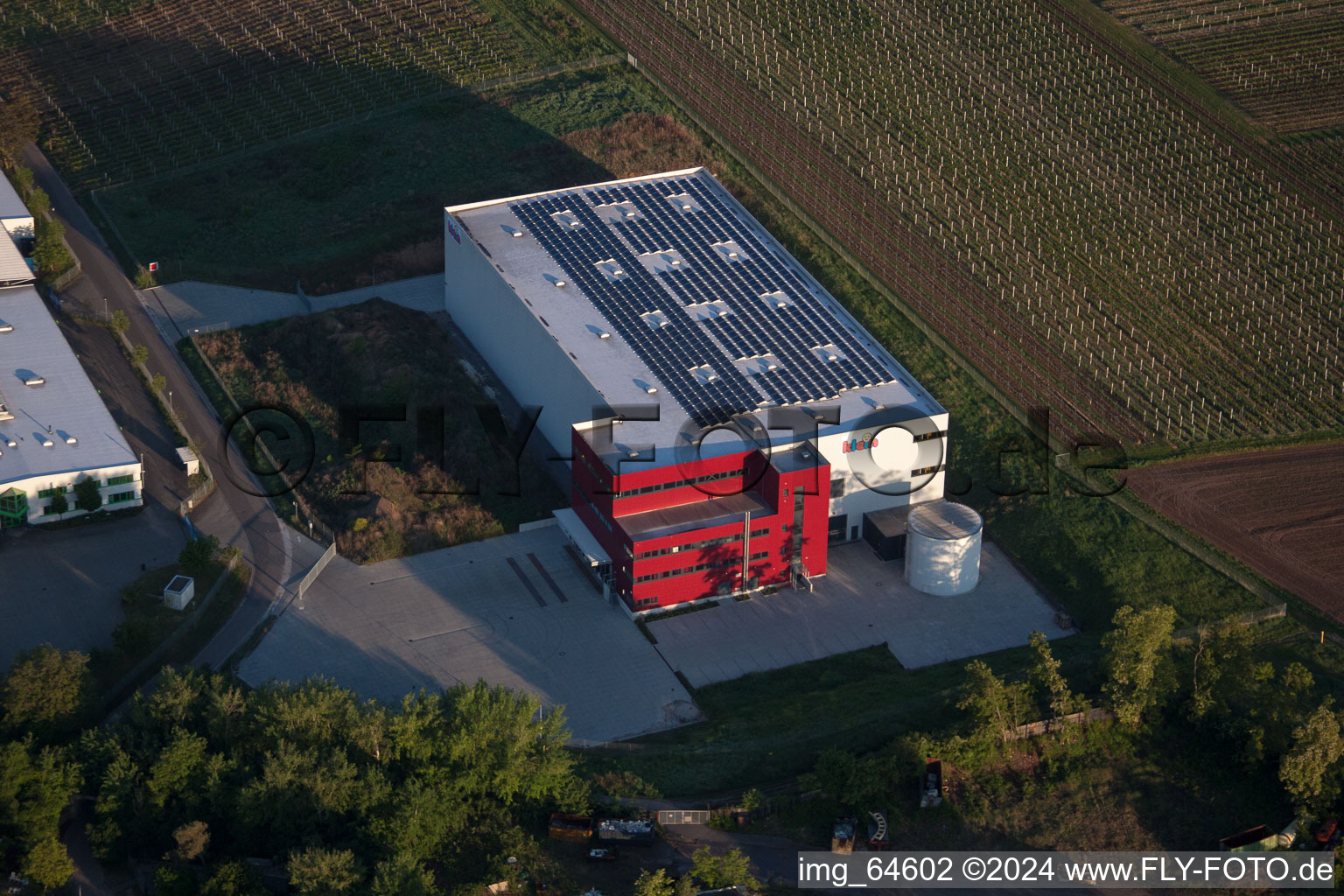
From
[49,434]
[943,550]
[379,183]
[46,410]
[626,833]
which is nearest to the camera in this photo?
[626,833]

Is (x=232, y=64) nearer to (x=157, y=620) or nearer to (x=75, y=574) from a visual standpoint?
(x=75, y=574)

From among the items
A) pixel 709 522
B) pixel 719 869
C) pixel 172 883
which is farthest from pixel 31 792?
pixel 709 522

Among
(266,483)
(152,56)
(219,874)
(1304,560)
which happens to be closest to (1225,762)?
(1304,560)

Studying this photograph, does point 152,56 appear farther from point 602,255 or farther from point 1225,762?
point 1225,762

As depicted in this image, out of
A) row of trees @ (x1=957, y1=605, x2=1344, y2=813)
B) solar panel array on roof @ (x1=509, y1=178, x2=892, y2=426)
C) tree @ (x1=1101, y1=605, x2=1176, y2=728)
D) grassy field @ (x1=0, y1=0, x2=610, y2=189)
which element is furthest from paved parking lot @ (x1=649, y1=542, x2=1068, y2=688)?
grassy field @ (x1=0, y1=0, x2=610, y2=189)

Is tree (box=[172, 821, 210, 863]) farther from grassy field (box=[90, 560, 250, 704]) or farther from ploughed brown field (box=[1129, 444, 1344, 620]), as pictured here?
ploughed brown field (box=[1129, 444, 1344, 620])

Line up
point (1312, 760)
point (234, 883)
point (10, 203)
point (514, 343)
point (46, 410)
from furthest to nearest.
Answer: point (10, 203) → point (514, 343) → point (46, 410) → point (1312, 760) → point (234, 883)

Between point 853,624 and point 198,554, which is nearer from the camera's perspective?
point 853,624
